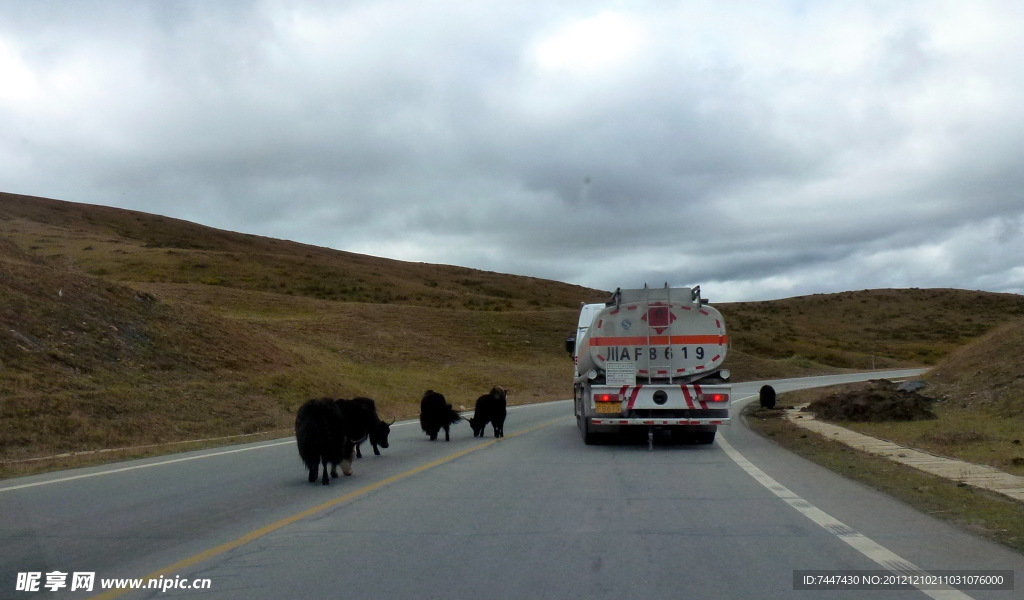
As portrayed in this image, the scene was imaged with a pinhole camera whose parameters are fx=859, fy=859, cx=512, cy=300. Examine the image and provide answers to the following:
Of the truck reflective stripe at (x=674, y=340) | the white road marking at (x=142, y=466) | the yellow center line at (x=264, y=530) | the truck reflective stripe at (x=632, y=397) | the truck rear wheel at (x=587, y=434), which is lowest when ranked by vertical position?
the yellow center line at (x=264, y=530)

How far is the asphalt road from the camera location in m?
6.35

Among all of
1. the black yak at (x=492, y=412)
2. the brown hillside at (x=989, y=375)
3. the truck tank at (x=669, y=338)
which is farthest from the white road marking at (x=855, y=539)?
the brown hillside at (x=989, y=375)

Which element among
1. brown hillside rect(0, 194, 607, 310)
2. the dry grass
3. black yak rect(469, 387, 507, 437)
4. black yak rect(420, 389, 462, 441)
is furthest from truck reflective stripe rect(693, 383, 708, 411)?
brown hillside rect(0, 194, 607, 310)

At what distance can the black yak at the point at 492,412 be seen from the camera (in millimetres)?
18094

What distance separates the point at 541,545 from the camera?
24.7 feet

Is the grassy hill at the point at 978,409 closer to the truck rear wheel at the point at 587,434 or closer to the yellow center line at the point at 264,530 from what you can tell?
the truck rear wheel at the point at 587,434

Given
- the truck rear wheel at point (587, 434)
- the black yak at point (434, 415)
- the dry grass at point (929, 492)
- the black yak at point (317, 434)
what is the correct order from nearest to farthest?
the dry grass at point (929, 492) → the black yak at point (317, 434) → the truck rear wheel at point (587, 434) → the black yak at point (434, 415)

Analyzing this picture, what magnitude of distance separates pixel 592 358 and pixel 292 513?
8.49 meters

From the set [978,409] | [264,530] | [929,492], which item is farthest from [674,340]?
[264,530]

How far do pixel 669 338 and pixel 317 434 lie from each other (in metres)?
7.42

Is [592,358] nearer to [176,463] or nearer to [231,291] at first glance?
[176,463]

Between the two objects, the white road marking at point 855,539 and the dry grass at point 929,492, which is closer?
the white road marking at point 855,539

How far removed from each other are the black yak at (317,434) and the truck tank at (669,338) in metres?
6.18

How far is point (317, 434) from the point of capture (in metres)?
11.2
